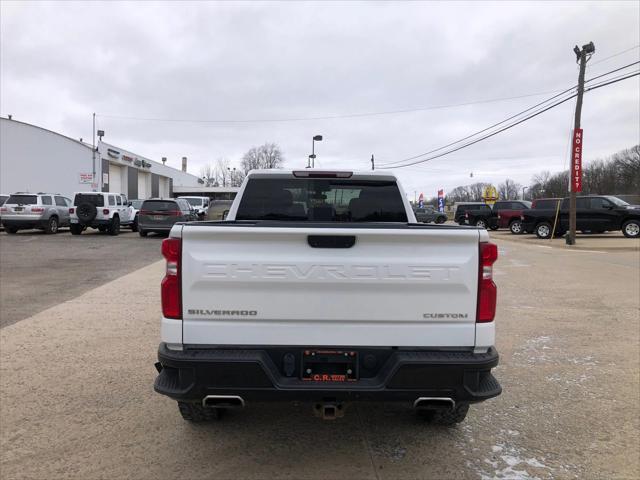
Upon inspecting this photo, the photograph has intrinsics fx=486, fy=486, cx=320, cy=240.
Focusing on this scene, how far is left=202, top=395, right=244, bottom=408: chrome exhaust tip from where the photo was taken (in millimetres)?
2770

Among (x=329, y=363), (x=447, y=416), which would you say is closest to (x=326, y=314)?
(x=329, y=363)

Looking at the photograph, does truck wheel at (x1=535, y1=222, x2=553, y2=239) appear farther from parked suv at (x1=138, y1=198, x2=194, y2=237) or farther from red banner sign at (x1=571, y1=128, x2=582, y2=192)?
parked suv at (x1=138, y1=198, x2=194, y2=237)

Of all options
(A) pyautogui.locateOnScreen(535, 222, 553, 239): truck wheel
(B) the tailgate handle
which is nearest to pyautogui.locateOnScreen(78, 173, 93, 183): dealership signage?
(A) pyautogui.locateOnScreen(535, 222, 553, 239): truck wheel

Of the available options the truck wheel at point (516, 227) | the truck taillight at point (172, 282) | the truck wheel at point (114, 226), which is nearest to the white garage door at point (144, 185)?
the truck wheel at point (114, 226)

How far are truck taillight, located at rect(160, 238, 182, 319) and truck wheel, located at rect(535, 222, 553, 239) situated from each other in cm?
2414

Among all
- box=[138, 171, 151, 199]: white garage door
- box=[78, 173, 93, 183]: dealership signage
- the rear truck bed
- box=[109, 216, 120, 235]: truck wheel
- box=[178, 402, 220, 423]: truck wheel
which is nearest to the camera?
the rear truck bed

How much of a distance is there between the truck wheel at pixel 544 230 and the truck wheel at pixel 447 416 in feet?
74.0

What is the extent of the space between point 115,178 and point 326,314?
50.5 metres

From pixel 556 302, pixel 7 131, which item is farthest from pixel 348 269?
pixel 7 131

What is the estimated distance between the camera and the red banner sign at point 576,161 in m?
20.3

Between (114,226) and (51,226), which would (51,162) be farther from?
(114,226)

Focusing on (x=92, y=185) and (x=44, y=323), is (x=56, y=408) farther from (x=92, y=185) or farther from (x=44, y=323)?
(x=92, y=185)

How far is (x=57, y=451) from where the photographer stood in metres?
3.36

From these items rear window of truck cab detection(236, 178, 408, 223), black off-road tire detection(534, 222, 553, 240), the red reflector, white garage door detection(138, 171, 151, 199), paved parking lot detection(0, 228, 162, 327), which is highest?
white garage door detection(138, 171, 151, 199)
